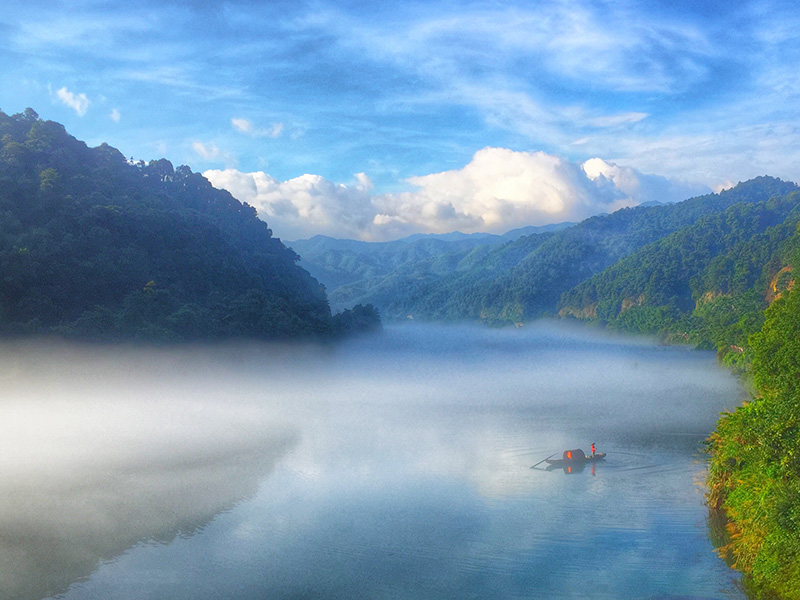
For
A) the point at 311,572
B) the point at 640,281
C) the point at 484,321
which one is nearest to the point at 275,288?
the point at 311,572

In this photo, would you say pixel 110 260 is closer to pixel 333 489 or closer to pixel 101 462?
pixel 101 462

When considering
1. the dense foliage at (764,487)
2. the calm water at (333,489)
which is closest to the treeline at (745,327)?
the dense foliage at (764,487)

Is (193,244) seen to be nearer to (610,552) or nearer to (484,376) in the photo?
(484,376)

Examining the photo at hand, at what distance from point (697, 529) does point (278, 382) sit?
48550 millimetres

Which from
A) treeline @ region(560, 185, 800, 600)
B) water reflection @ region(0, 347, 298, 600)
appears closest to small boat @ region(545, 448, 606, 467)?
treeline @ region(560, 185, 800, 600)

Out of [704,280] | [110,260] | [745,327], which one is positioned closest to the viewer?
[110,260]

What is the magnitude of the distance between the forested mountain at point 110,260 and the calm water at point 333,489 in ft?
11.9

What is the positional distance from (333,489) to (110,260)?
126 ft

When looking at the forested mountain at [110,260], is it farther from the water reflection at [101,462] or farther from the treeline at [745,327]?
the treeline at [745,327]

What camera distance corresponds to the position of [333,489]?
2705 centimetres

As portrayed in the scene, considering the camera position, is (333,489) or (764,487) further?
(333,489)

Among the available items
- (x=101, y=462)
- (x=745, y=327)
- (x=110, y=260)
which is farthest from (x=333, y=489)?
(x=745, y=327)

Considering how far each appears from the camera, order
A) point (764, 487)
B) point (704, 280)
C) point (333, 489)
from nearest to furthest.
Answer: point (764, 487), point (333, 489), point (704, 280)

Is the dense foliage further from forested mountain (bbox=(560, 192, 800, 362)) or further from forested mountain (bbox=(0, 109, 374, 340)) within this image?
forested mountain (bbox=(560, 192, 800, 362))
